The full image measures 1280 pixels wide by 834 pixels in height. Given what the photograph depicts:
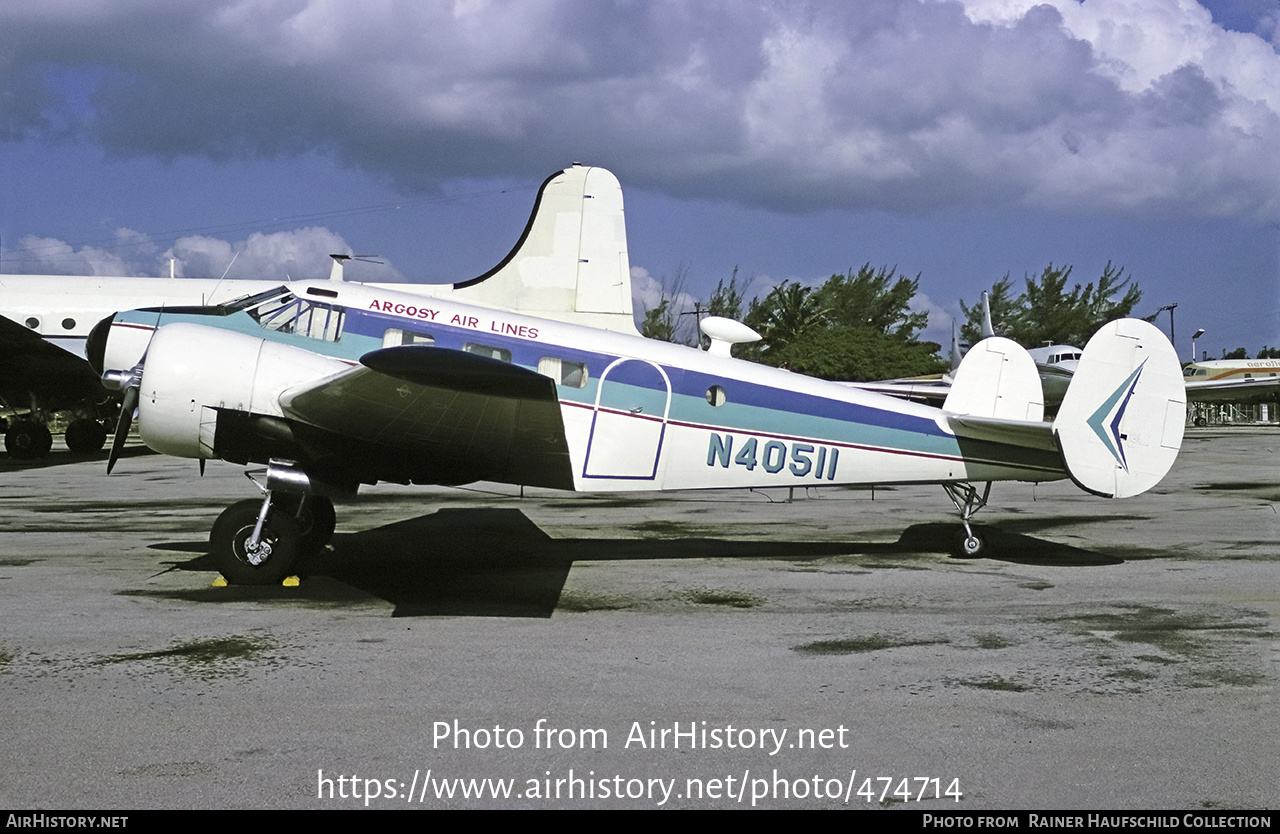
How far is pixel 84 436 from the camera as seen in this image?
89.8ft

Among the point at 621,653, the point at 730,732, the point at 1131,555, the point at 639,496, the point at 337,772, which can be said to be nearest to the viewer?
the point at 337,772

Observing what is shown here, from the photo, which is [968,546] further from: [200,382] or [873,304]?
[873,304]

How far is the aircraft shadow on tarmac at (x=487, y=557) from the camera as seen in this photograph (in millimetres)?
8781

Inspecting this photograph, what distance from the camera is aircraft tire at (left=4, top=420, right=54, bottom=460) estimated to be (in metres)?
25.7

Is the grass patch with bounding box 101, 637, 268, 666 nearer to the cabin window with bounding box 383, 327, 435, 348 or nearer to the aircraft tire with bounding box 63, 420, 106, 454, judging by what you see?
the cabin window with bounding box 383, 327, 435, 348

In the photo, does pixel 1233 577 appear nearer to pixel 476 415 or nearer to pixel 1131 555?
pixel 1131 555

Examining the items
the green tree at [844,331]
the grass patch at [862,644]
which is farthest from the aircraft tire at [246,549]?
the green tree at [844,331]

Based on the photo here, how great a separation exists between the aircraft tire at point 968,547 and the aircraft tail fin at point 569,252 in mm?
9445

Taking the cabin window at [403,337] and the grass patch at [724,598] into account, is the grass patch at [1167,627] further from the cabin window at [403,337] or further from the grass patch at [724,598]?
the cabin window at [403,337]

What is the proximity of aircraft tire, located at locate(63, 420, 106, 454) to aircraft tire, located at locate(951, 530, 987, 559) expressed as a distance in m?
24.5

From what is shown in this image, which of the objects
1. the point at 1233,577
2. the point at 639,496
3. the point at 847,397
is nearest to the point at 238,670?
the point at 847,397

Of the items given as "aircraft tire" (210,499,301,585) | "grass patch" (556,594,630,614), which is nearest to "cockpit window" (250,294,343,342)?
"aircraft tire" (210,499,301,585)

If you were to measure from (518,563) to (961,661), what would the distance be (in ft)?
17.4

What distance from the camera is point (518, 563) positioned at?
35.3 ft
